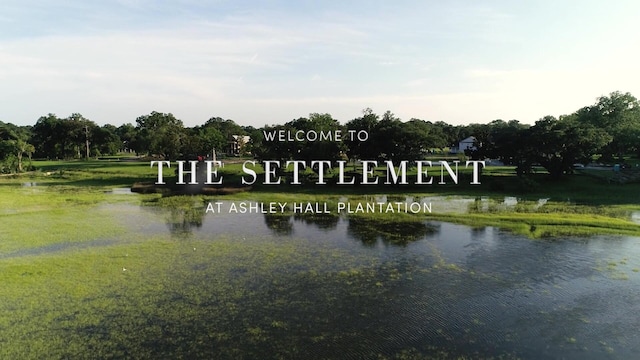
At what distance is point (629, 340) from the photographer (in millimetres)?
12906

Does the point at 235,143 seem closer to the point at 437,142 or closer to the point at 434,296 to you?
the point at 437,142

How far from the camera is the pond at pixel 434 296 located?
12.5m

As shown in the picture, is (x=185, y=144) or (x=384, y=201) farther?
(x=185, y=144)

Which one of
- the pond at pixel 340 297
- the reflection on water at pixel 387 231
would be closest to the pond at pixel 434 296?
the pond at pixel 340 297

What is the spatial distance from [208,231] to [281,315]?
44.4ft

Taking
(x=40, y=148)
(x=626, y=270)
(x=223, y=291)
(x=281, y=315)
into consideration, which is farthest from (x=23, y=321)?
(x=40, y=148)

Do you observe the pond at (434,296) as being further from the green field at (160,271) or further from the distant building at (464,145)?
the distant building at (464,145)

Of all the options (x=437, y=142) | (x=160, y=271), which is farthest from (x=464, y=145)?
(x=160, y=271)

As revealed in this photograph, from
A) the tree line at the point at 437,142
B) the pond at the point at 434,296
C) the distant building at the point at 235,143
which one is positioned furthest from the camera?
the distant building at the point at 235,143

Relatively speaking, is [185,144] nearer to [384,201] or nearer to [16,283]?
[384,201]

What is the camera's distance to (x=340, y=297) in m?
15.9

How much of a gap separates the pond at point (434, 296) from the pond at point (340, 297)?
0.20ft

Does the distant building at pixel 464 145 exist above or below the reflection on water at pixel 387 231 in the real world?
above

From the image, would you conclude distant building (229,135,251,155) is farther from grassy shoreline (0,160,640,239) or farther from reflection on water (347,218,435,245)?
reflection on water (347,218,435,245)
